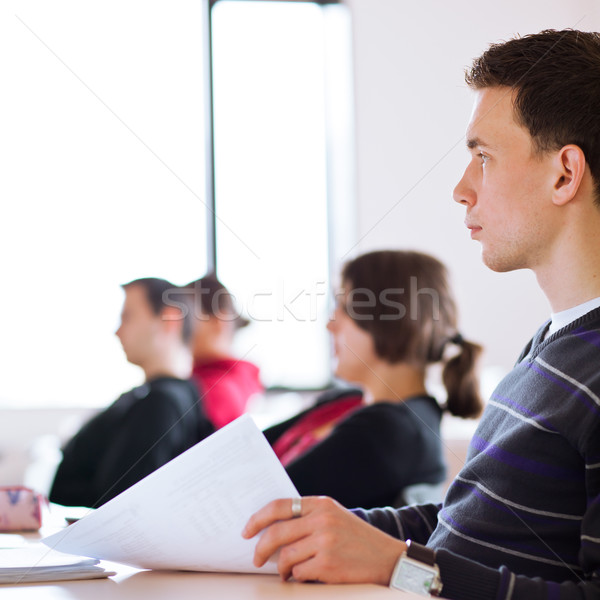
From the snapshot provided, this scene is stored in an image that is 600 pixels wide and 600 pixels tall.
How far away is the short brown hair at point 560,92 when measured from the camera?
36.8 inches

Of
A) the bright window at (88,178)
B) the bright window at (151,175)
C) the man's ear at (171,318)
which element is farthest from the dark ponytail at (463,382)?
the bright window at (88,178)

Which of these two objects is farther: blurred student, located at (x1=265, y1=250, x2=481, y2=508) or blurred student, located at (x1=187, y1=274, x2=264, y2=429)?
blurred student, located at (x1=187, y1=274, x2=264, y2=429)

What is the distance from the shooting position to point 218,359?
253 centimetres

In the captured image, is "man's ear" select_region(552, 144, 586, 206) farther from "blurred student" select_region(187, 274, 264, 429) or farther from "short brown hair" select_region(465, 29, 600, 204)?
"blurred student" select_region(187, 274, 264, 429)

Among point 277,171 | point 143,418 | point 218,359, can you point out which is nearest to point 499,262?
point 143,418

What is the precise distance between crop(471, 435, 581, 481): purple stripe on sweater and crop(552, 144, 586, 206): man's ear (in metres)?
0.30

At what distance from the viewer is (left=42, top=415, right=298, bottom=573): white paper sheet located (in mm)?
701

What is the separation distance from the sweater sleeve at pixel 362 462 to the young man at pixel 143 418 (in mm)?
675

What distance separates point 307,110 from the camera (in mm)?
3404

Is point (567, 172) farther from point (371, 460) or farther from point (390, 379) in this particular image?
point (390, 379)

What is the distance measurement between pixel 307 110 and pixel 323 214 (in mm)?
457

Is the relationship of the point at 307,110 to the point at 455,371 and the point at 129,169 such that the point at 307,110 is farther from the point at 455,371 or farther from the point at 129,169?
the point at 455,371

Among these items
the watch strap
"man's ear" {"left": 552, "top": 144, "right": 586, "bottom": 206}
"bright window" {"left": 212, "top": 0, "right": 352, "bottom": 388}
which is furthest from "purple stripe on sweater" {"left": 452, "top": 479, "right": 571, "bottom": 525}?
"bright window" {"left": 212, "top": 0, "right": 352, "bottom": 388}

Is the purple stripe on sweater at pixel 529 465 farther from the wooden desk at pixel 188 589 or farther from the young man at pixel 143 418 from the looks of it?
the young man at pixel 143 418
